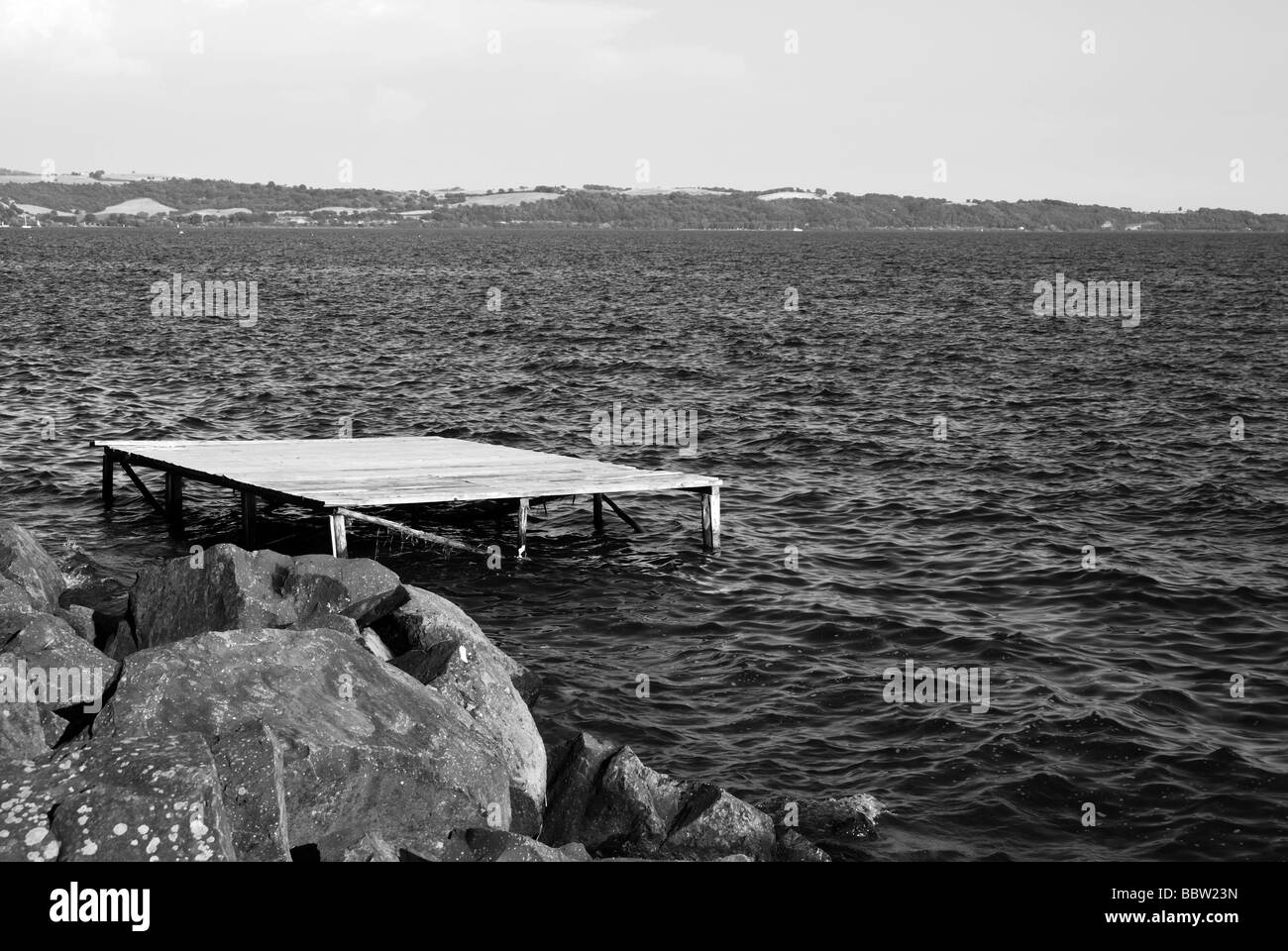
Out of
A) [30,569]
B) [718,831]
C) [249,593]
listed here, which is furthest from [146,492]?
[718,831]

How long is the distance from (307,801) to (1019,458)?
2188cm

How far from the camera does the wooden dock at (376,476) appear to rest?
66.2ft

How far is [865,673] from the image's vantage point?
1596cm

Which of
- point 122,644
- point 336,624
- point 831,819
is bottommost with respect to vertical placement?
point 831,819

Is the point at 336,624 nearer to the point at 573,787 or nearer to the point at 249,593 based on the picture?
the point at 249,593

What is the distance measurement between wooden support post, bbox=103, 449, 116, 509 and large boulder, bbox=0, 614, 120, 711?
42.2 feet

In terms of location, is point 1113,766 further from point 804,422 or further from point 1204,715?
point 804,422

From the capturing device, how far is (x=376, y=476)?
70.1 feet

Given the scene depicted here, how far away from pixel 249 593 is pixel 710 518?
396 inches

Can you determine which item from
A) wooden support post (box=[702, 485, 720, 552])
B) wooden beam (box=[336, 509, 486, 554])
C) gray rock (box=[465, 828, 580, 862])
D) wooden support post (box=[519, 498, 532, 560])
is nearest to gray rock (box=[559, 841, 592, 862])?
gray rock (box=[465, 828, 580, 862])

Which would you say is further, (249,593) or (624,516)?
(624,516)

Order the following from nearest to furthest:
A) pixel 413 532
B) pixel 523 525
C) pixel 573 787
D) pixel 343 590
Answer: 1. pixel 573 787
2. pixel 343 590
3. pixel 413 532
4. pixel 523 525

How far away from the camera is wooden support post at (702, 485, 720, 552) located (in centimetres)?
2199
